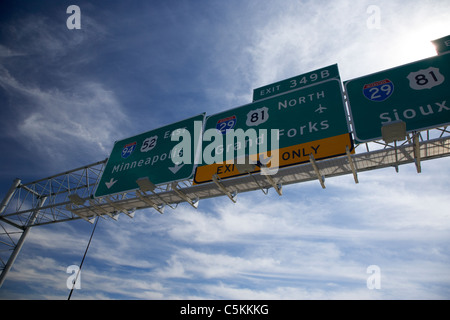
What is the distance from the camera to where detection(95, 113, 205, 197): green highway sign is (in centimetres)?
777

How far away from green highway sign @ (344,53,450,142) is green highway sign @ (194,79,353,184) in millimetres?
411

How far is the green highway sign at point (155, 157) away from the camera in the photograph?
777 centimetres

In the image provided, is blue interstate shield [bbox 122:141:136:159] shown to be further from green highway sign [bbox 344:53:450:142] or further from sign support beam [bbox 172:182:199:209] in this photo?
green highway sign [bbox 344:53:450:142]

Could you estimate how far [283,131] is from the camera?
6699mm

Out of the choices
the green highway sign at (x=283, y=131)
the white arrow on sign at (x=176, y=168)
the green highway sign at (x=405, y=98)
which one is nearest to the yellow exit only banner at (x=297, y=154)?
the green highway sign at (x=283, y=131)

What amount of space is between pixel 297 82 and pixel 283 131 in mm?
2374

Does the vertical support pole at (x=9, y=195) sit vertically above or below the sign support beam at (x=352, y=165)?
above

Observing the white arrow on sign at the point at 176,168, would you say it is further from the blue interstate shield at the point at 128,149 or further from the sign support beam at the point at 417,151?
the sign support beam at the point at 417,151

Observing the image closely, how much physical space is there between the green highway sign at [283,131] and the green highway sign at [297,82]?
68cm

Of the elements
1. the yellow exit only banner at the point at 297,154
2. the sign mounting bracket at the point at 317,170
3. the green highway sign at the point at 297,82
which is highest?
the green highway sign at the point at 297,82

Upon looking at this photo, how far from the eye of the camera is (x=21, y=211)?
13.6 meters
